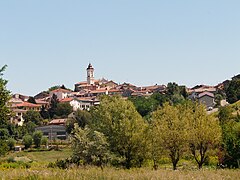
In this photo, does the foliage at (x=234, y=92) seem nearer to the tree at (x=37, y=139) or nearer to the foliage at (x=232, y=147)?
the tree at (x=37, y=139)

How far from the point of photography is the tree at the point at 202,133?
34.5 m

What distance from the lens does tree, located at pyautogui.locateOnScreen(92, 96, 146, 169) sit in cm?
3356

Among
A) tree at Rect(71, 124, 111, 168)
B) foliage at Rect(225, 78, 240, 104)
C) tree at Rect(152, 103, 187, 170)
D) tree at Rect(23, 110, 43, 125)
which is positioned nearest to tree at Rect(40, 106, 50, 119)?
tree at Rect(23, 110, 43, 125)

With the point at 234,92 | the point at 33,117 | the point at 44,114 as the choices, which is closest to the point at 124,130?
the point at 234,92

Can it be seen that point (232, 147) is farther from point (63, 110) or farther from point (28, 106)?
point (28, 106)

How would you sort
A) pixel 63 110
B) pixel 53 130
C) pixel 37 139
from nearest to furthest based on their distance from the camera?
pixel 37 139
pixel 53 130
pixel 63 110

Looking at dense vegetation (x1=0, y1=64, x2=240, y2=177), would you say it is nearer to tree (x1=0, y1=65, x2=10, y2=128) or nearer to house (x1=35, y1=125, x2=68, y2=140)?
tree (x1=0, y1=65, x2=10, y2=128)

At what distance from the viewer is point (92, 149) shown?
108 feet

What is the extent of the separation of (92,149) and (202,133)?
9.27 metres

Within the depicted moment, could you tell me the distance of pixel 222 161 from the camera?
36500mm

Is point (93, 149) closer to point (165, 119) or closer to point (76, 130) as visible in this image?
point (76, 130)

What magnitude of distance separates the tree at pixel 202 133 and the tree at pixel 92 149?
702cm

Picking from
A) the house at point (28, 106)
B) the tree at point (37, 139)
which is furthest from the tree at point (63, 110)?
the tree at point (37, 139)

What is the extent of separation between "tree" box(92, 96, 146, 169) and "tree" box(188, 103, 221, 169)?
→ 13.7 ft
